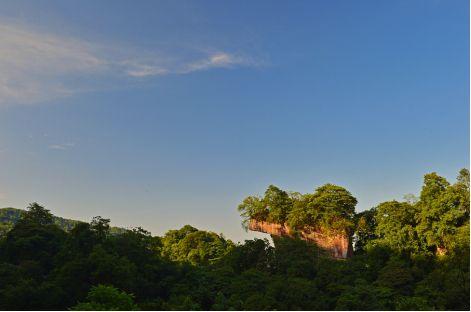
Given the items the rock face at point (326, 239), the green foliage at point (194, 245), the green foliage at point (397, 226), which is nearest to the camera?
the green foliage at point (397, 226)

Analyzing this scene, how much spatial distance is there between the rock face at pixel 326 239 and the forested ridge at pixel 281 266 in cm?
52

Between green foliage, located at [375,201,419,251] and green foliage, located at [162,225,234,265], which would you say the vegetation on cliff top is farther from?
green foliage, located at [162,225,234,265]

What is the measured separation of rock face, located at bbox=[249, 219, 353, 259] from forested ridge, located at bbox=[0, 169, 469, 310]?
0.52 meters

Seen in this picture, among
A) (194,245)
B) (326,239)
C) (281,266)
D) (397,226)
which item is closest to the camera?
(281,266)

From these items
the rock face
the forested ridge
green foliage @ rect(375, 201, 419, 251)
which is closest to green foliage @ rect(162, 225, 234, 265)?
the rock face

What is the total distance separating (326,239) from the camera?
23781 mm

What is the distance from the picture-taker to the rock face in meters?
23.2

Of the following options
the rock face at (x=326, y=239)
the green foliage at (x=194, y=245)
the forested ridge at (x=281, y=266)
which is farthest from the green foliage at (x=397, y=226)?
the green foliage at (x=194, y=245)

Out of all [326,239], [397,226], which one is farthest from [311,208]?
[397,226]

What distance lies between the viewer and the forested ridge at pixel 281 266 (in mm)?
14586

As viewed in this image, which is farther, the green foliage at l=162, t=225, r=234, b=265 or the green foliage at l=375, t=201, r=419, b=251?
the green foliage at l=162, t=225, r=234, b=265

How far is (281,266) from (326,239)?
4.76m

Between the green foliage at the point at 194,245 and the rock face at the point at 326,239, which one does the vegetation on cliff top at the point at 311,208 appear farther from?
the green foliage at the point at 194,245

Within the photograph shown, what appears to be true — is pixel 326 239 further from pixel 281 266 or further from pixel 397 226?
pixel 281 266
